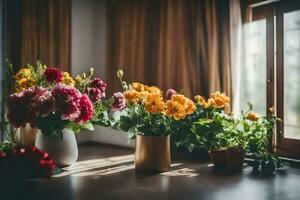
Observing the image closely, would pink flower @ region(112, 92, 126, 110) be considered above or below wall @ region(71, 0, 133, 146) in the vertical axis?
below

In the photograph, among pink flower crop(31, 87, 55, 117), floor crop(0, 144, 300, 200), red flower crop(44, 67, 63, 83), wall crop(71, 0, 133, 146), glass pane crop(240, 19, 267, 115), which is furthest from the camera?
wall crop(71, 0, 133, 146)

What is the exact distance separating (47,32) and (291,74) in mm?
1483

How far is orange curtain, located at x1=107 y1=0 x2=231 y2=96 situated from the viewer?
2.12m

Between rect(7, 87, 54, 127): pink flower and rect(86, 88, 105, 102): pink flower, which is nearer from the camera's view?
rect(7, 87, 54, 127): pink flower

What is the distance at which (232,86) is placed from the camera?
2084 millimetres

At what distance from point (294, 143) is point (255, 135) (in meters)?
0.31

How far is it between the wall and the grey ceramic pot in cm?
101

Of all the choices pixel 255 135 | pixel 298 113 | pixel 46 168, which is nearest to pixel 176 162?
pixel 255 135

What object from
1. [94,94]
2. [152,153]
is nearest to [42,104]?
[94,94]

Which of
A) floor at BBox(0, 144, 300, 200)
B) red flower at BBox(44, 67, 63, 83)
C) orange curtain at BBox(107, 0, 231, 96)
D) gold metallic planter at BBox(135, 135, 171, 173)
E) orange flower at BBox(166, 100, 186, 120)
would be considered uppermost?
orange curtain at BBox(107, 0, 231, 96)

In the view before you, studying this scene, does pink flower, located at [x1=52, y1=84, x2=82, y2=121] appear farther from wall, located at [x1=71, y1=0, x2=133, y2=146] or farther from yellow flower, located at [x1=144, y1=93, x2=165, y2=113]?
wall, located at [x1=71, y1=0, x2=133, y2=146]

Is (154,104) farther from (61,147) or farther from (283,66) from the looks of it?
(283,66)

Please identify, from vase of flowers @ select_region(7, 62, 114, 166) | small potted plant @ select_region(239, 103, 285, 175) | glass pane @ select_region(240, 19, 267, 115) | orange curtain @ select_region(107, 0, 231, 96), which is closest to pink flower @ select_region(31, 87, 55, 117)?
vase of flowers @ select_region(7, 62, 114, 166)

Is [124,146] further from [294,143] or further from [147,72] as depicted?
[294,143]
